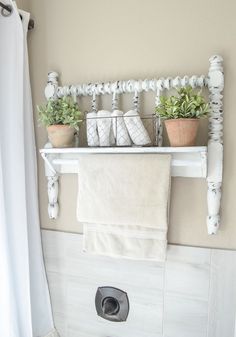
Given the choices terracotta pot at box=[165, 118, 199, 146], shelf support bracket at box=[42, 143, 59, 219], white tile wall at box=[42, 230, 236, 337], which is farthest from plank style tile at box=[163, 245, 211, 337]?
shelf support bracket at box=[42, 143, 59, 219]

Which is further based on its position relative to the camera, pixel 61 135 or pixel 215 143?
pixel 61 135

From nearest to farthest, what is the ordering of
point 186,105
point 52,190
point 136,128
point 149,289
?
1. point 186,105
2. point 136,128
3. point 149,289
4. point 52,190

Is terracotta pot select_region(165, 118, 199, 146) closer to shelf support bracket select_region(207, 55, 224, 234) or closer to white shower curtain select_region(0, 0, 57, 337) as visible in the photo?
shelf support bracket select_region(207, 55, 224, 234)

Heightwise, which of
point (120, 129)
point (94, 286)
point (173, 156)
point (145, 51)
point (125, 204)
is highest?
point (145, 51)

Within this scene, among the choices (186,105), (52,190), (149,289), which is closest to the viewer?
(186,105)

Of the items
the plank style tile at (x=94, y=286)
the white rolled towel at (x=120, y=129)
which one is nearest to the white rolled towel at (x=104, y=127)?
the white rolled towel at (x=120, y=129)

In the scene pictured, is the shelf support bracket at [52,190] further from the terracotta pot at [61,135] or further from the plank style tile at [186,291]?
the plank style tile at [186,291]

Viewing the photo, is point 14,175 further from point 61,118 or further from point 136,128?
point 136,128

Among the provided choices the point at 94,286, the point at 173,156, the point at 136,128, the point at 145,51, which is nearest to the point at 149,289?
the point at 94,286

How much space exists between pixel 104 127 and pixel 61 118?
0.18 m

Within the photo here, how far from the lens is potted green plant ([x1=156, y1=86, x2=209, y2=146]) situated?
0.95 meters

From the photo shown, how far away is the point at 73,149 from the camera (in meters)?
1.12

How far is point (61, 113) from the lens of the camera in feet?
3.71

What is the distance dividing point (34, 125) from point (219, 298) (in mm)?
1058
